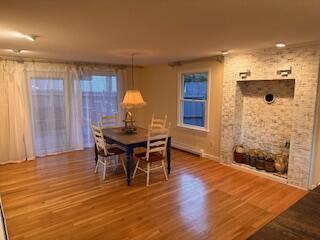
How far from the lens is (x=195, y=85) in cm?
523

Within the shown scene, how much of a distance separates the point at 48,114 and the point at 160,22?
3.95 metres

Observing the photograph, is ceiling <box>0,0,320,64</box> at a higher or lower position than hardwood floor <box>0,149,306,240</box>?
higher

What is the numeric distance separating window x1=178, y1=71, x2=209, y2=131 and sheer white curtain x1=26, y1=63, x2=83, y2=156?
254 cm

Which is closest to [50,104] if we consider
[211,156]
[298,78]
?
[211,156]

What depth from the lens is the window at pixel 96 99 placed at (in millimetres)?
5602

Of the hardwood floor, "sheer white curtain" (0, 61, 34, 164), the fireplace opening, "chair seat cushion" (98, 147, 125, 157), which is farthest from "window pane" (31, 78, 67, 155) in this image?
the fireplace opening

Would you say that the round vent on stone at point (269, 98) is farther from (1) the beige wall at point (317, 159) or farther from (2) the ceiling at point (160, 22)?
(2) the ceiling at point (160, 22)

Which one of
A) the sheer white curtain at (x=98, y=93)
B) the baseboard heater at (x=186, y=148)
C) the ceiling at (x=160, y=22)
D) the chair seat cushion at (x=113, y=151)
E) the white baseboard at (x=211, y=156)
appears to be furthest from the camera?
the sheer white curtain at (x=98, y=93)

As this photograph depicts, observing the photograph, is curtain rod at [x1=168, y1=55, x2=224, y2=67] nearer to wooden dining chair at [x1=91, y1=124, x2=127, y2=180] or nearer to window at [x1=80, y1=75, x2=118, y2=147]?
window at [x1=80, y1=75, x2=118, y2=147]

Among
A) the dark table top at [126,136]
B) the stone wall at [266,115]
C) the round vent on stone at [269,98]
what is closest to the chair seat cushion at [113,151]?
the dark table top at [126,136]

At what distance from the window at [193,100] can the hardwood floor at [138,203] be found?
1.33 metres

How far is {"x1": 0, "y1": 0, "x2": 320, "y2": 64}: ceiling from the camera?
5.75 ft

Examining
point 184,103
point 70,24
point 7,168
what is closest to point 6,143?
point 7,168

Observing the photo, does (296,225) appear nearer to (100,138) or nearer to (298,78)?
(298,78)
